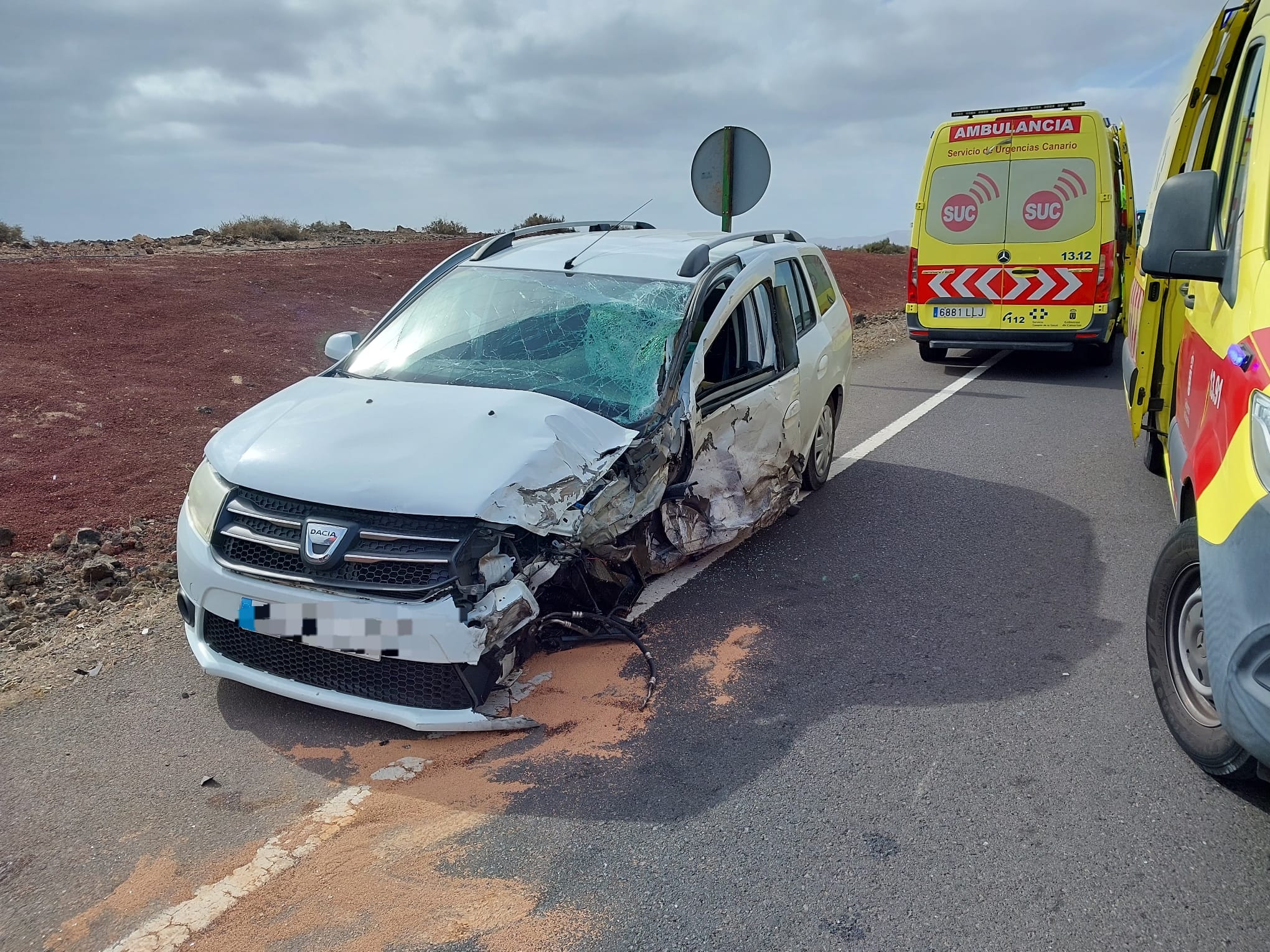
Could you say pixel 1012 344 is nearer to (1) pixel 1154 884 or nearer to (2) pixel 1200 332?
(2) pixel 1200 332

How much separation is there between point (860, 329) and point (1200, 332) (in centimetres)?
1269

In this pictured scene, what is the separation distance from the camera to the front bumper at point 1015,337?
36.1ft

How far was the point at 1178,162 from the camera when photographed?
5.53 meters

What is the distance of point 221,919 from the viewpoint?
2.69 m

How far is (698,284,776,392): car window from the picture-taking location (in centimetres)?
504

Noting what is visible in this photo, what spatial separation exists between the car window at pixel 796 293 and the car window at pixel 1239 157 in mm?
2446

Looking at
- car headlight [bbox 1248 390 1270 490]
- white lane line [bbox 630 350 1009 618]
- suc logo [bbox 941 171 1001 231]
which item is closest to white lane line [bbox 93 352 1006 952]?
car headlight [bbox 1248 390 1270 490]

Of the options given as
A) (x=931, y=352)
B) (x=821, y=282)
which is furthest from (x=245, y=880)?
(x=931, y=352)

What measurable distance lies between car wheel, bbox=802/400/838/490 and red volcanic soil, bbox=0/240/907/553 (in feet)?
13.8

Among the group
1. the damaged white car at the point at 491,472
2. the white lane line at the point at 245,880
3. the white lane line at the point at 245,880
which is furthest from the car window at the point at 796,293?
the white lane line at the point at 245,880

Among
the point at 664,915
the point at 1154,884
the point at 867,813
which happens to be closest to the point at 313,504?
the point at 664,915

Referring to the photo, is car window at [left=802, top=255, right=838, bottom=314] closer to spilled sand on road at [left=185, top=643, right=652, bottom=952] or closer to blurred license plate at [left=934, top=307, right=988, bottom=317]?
spilled sand on road at [left=185, top=643, right=652, bottom=952]

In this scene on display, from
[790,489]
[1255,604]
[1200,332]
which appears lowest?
[790,489]

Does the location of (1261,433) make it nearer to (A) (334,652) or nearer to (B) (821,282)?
(A) (334,652)
